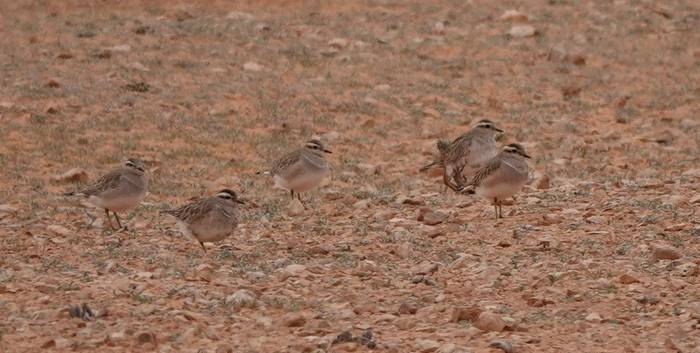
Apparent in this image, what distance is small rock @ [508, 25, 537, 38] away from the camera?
26953 mm

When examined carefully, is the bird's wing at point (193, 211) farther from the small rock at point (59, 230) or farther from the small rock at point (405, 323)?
the small rock at point (405, 323)

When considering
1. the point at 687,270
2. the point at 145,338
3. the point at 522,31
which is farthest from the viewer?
the point at 522,31

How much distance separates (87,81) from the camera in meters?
22.5

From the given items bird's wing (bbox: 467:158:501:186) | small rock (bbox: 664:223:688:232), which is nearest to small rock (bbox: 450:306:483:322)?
small rock (bbox: 664:223:688:232)

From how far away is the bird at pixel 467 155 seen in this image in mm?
17188

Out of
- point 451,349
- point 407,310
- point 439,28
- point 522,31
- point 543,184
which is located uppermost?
point 451,349

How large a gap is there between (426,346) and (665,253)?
3423 millimetres

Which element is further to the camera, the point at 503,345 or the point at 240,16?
the point at 240,16

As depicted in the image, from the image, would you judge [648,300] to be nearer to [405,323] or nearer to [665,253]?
[665,253]

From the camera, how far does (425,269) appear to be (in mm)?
12688

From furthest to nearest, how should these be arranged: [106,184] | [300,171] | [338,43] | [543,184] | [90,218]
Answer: [338,43], [543,184], [300,171], [90,218], [106,184]

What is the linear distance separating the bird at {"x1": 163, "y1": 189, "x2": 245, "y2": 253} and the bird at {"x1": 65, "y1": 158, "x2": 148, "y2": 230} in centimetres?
93

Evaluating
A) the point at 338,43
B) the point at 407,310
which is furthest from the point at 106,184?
the point at 338,43

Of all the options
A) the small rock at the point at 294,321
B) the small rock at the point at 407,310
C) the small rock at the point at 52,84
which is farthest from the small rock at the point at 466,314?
the small rock at the point at 52,84
